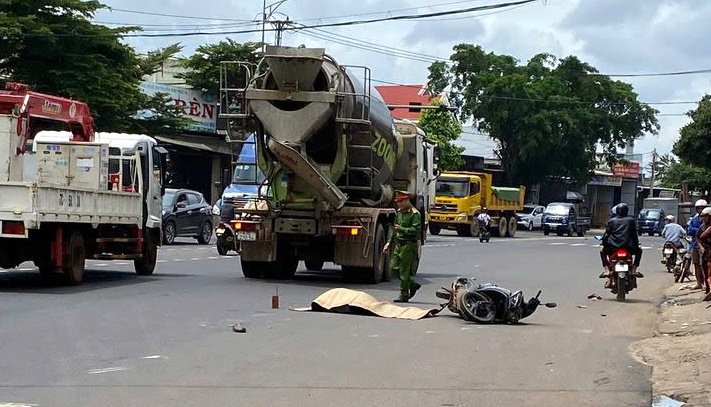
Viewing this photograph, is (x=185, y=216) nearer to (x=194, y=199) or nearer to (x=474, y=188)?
(x=194, y=199)

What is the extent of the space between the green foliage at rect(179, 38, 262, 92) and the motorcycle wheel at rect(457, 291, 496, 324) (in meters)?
33.3

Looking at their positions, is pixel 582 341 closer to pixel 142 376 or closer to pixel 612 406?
pixel 612 406

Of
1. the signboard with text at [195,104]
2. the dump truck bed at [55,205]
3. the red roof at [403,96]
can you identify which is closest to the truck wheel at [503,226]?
the signboard with text at [195,104]

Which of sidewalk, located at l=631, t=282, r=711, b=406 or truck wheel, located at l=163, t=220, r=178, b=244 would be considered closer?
sidewalk, located at l=631, t=282, r=711, b=406

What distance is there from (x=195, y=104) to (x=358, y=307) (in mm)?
32922

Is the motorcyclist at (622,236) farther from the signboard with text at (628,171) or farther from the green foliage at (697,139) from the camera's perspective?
the signboard with text at (628,171)

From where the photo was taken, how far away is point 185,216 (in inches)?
1300

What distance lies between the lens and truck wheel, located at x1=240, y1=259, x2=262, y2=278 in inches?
821

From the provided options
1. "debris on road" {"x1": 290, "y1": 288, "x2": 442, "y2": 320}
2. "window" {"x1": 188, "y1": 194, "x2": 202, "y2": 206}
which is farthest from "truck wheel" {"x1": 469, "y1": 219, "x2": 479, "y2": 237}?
"debris on road" {"x1": 290, "y1": 288, "x2": 442, "y2": 320}

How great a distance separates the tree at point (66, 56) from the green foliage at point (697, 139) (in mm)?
21402

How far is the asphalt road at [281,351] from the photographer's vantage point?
29.6ft

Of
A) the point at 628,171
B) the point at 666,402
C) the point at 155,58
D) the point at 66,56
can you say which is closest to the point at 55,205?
the point at 666,402

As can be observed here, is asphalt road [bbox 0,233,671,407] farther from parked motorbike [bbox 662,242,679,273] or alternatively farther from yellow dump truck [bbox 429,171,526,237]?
yellow dump truck [bbox 429,171,526,237]

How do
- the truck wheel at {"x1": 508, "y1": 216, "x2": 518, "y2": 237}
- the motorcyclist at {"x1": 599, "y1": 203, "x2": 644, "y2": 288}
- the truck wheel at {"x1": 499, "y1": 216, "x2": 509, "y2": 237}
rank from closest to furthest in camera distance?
the motorcyclist at {"x1": 599, "y1": 203, "x2": 644, "y2": 288} < the truck wheel at {"x1": 499, "y1": 216, "x2": 509, "y2": 237} < the truck wheel at {"x1": 508, "y1": 216, "x2": 518, "y2": 237}
